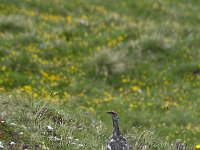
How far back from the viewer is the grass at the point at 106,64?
12.6 meters

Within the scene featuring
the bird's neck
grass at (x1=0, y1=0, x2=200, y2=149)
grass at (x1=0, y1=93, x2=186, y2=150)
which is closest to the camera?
the bird's neck

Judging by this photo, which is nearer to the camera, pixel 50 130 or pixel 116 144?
pixel 116 144

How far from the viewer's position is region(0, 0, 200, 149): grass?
41.3 feet

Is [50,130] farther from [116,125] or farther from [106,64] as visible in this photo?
[106,64]

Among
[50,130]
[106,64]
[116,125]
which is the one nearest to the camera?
[116,125]

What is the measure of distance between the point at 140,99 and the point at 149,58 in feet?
8.75

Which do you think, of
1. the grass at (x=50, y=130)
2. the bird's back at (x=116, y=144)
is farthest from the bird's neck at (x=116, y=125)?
the grass at (x=50, y=130)

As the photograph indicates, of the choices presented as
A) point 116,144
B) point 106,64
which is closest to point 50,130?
point 116,144

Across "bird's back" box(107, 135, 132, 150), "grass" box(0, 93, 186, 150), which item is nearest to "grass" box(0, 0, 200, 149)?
"grass" box(0, 93, 186, 150)

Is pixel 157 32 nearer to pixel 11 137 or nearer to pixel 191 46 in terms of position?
pixel 191 46

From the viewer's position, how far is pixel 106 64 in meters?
14.7

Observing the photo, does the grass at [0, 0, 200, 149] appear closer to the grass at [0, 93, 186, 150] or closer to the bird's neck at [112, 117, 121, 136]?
the grass at [0, 93, 186, 150]

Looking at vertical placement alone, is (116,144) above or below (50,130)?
above

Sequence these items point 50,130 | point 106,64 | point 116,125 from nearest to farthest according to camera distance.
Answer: point 116,125
point 50,130
point 106,64
